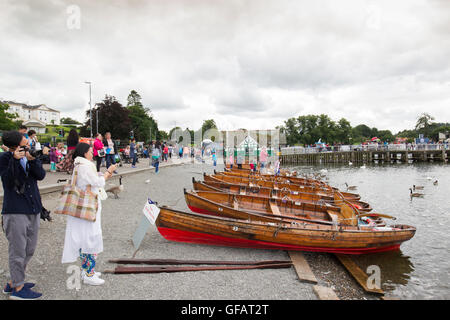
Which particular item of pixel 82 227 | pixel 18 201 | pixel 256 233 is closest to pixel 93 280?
pixel 82 227

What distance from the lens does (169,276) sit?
176 inches

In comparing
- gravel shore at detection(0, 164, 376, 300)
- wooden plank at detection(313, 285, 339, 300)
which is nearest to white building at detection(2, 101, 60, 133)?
gravel shore at detection(0, 164, 376, 300)

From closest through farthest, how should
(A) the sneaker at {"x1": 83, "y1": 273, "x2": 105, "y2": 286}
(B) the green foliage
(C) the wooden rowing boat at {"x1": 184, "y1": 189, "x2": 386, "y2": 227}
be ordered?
(A) the sneaker at {"x1": 83, "y1": 273, "x2": 105, "y2": 286}, (C) the wooden rowing boat at {"x1": 184, "y1": 189, "x2": 386, "y2": 227}, (B) the green foliage

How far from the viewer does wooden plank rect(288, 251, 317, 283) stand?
4.80m

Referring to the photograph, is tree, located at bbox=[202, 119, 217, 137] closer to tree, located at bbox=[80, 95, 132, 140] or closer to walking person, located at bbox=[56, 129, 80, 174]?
tree, located at bbox=[80, 95, 132, 140]

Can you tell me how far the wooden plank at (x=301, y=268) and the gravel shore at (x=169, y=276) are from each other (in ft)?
0.37

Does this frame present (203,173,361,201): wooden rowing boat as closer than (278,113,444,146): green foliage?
Yes

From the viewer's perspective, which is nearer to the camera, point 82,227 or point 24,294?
point 24,294

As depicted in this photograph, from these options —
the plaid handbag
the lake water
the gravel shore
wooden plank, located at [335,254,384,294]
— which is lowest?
the lake water

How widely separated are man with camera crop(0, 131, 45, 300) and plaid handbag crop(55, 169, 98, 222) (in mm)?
348

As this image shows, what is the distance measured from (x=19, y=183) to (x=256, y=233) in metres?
4.39

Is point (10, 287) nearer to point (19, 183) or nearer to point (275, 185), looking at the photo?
point (19, 183)
